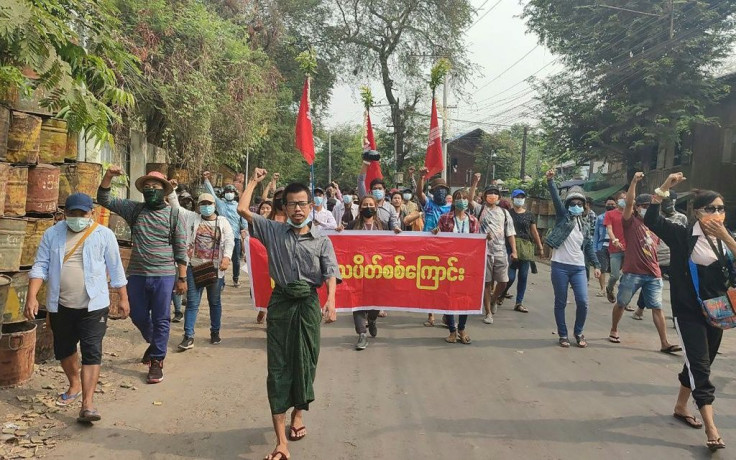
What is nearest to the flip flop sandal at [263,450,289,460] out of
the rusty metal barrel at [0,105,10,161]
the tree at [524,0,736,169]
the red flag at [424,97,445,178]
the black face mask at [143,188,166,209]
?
the black face mask at [143,188,166,209]

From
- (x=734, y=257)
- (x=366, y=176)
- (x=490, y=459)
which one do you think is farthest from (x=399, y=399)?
(x=366, y=176)

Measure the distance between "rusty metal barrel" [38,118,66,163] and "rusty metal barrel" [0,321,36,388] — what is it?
67.1 inches

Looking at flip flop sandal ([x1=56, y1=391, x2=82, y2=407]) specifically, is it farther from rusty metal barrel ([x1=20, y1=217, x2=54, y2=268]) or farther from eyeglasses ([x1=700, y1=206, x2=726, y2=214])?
eyeglasses ([x1=700, y1=206, x2=726, y2=214])

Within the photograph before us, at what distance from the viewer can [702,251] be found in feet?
13.7

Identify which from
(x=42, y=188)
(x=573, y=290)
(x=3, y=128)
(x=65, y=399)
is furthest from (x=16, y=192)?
(x=573, y=290)

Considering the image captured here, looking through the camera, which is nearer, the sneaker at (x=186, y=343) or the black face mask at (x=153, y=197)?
the black face mask at (x=153, y=197)

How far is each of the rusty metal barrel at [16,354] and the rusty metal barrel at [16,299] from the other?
0.42ft

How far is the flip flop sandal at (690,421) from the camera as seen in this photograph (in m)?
4.24

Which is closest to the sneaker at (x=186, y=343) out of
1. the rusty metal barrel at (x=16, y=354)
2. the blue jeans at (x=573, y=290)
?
the rusty metal barrel at (x=16, y=354)

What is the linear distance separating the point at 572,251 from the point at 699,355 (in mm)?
2651

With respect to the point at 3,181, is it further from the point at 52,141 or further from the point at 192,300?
the point at 192,300

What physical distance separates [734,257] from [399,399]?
9.24 ft

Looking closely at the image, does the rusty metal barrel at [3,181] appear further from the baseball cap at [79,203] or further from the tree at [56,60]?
the baseball cap at [79,203]

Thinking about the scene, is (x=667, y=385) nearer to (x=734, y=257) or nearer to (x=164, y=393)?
(x=734, y=257)
